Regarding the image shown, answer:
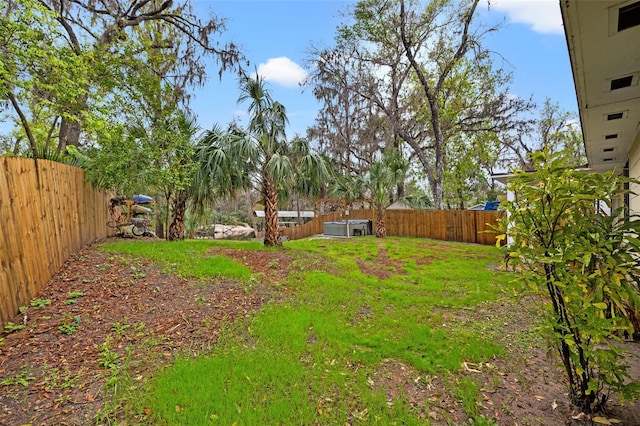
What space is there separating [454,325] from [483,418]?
1.68m

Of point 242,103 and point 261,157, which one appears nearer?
point 242,103

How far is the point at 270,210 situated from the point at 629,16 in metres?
6.86

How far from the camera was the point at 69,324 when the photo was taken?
10.6ft

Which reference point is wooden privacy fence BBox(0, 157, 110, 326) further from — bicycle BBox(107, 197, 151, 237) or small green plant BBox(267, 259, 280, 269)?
small green plant BBox(267, 259, 280, 269)

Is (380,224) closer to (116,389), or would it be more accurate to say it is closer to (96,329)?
(96,329)

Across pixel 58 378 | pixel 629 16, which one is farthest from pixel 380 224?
pixel 58 378

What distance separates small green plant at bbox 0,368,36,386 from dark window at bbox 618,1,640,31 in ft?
17.4

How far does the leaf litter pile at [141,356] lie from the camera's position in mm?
2209

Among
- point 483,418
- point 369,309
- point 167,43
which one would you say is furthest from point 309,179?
point 167,43

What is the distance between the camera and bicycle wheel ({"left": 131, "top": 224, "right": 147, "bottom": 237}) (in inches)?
322

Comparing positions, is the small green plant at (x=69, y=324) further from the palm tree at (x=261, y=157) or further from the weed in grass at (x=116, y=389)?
the palm tree at (x=261, y=157)

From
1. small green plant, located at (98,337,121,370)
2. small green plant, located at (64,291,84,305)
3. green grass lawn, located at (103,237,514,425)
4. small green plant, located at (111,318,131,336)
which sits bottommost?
green grass lawn, located at (103,237,514,425)

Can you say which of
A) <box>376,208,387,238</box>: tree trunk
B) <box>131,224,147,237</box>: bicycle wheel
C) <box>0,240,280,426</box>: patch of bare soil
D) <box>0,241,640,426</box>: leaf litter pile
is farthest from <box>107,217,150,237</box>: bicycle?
<box>376,208,387,238</box>: tree trunk

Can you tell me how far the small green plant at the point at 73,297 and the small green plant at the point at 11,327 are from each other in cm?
54
